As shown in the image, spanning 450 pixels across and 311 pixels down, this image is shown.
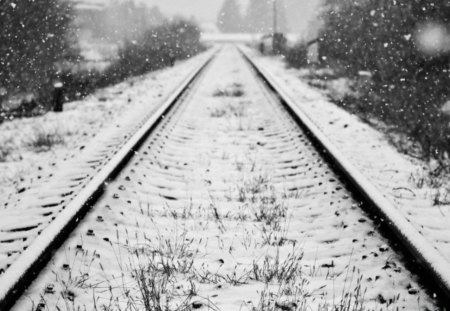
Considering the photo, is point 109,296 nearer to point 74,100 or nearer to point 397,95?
point 397,95

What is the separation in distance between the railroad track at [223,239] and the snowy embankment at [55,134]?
114 cm

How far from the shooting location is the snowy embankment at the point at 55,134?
5.65 metres

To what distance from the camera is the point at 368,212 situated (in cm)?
384

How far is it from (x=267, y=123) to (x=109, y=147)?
9.76 ft

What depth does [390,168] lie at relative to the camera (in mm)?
5402

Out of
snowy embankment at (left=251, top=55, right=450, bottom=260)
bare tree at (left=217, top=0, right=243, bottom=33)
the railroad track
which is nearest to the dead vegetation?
the railroad track

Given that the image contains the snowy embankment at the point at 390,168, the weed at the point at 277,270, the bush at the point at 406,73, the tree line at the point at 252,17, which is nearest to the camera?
the weed at the point at 277,270

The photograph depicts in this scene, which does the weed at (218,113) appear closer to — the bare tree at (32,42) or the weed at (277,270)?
the weed at (277,270)

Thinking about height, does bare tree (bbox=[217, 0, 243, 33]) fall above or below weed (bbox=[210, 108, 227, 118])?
above

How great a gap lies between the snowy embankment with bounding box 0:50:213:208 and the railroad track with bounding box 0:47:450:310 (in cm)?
114

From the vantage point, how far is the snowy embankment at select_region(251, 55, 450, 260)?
373 cm

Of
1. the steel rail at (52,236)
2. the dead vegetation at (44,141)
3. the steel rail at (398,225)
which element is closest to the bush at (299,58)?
the dead vegetation at (44,141)

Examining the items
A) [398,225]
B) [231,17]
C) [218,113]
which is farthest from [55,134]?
[231,17]

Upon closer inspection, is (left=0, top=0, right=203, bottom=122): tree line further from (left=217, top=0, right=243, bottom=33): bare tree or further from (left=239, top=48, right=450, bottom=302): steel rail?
(left=217, top=0, right=243, bottom=33): bare tree
